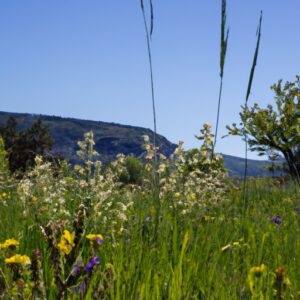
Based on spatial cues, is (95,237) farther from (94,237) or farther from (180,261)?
(180,261)

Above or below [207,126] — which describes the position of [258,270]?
below

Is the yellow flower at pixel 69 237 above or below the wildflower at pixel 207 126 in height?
below

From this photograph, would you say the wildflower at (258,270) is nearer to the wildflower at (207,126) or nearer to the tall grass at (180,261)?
the tall grass at (180,261)

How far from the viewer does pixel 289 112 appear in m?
16.4

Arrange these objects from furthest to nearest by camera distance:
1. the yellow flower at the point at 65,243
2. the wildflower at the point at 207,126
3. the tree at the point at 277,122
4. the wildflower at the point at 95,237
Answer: the tree at the point at 277,122, the wildflower at the point at 207,126, the wildflower at the point at 95,237, the yellow flower at the point at 65,243

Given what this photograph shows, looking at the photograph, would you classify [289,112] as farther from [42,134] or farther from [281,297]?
[42,134]

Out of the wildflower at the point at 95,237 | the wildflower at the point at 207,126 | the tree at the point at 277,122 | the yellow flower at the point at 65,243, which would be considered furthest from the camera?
the tree at the point at 277,122

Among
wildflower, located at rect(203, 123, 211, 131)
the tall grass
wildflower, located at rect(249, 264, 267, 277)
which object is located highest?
wildflower, located at rect(203, 123, 211, 131)

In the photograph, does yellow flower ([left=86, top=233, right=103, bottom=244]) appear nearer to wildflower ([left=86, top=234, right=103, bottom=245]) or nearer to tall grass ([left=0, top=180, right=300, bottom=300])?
wildflower ([left=86, top=234, right=103, bottom=245])

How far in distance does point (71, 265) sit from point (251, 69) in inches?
53.0

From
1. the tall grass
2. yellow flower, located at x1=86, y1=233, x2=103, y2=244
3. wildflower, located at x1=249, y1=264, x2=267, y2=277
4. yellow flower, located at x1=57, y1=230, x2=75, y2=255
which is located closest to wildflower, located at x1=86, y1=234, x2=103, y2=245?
yellow flower, located at x1=86, y1=233, x2=103, y2=244

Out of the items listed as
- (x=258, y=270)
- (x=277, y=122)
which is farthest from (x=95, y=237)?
(x=277, y=122)

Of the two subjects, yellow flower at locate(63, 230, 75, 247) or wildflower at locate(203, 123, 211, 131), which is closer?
yellow flower at locate(63, 230, 75, 247)

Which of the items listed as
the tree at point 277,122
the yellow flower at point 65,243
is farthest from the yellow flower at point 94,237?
the tree at point 277,122
